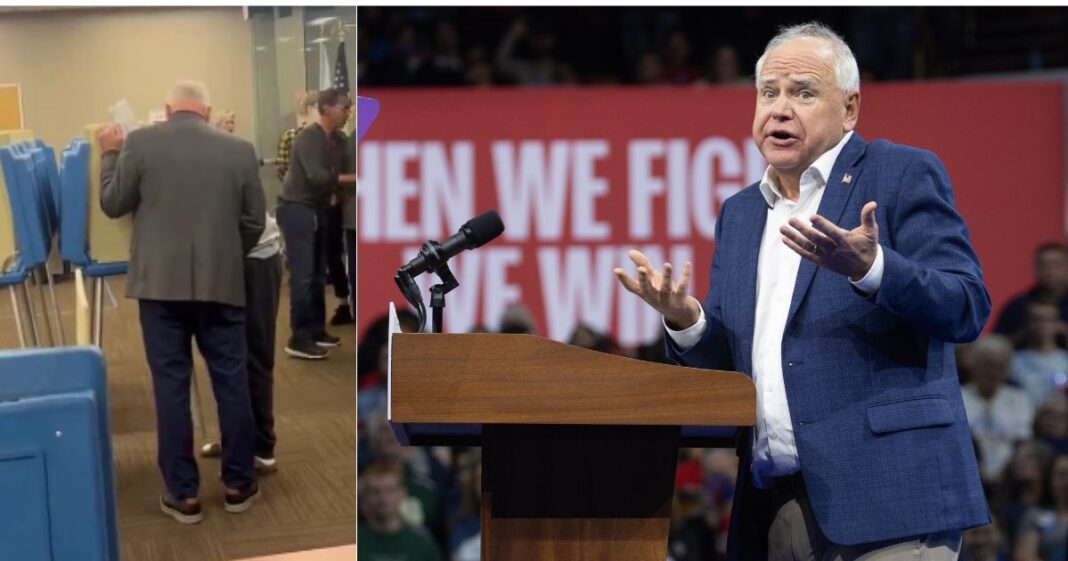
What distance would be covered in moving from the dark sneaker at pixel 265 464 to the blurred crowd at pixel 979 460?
22.2 inches

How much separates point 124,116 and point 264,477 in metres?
1.28

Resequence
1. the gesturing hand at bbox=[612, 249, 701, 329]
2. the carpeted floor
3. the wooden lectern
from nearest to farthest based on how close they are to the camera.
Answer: the wooden lectern < the gesturing hand at bbox=[612, 249, 701, 329] < the carpeted floor

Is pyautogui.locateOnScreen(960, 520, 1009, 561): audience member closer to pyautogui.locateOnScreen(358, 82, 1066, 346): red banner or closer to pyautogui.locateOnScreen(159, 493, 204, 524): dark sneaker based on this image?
pyautogui.locateOnScreen(358, 82, 1066, 346): red banner

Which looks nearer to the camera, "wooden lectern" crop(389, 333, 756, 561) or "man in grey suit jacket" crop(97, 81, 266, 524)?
"wooden lectern" crop(389, 333, 756, 561)

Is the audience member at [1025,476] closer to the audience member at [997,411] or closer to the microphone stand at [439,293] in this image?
the audience member at [997,411]

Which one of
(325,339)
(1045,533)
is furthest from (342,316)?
(1045,533)

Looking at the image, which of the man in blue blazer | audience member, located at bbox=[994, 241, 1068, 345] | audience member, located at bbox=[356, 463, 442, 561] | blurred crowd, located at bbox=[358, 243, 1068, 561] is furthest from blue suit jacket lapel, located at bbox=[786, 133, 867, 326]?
audience member, located at bbox=[356, 463, 442, 561]

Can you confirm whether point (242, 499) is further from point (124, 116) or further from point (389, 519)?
point (124, 116)

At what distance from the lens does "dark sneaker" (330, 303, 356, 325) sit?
3988mm

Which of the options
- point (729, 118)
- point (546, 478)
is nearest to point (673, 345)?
point (546, 478)

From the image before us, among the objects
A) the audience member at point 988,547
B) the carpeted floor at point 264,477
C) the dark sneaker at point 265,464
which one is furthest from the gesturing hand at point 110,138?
the audience member at point 988,547

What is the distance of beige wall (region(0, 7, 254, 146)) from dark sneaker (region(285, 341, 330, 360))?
2.39ft

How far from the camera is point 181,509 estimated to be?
382cm

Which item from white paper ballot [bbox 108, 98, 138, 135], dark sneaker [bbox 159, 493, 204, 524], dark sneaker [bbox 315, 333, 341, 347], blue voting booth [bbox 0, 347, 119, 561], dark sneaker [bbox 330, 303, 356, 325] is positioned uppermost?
white paper ballot [bbox 108, 98, 138, 135]
